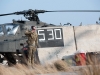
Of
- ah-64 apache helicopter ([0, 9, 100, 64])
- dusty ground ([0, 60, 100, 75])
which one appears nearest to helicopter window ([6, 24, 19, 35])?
ah-64 apache helicopter ([0, 9, 100, 64])

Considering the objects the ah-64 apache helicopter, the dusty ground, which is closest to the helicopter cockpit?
the ah-64 apache helicopter

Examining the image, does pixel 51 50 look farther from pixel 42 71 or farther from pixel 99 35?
A: pixel 42 71

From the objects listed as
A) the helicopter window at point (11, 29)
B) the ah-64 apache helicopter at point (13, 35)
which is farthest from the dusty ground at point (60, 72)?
the helicopter window at point (11, 29)

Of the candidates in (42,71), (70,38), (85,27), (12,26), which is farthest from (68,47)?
(42,71)

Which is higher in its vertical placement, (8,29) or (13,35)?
(8,29)

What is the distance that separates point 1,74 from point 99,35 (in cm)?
708

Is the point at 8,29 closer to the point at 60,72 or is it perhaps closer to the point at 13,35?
the point at 13,35

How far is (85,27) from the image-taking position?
1171cm

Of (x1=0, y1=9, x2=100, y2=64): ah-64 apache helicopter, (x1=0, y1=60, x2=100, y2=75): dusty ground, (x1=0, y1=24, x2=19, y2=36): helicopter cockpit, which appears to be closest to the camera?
(x1=0, y1=60, x2=100, y2=75): dusty ground

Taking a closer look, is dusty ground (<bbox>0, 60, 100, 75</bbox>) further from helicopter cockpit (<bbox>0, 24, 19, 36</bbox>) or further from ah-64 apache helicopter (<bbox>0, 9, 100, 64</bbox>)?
helicopter cockpit (<bbox>0, 24, 19, 36</bbox>)

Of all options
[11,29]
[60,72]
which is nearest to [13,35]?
[11,29]

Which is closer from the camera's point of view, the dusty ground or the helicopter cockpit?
the dusty ground

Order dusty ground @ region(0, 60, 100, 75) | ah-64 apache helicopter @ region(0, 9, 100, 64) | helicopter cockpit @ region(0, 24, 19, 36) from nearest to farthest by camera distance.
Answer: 1. dusty ground @ region(0, 60, 100, 75)
2. ah-64 apache helicopter @ region(0, 9, 100, 64)
3. helicopter cockpit @ region(0, 24, 19, 36)

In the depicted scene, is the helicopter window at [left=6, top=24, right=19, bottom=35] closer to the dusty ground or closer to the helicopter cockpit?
the helicopter cockpit
